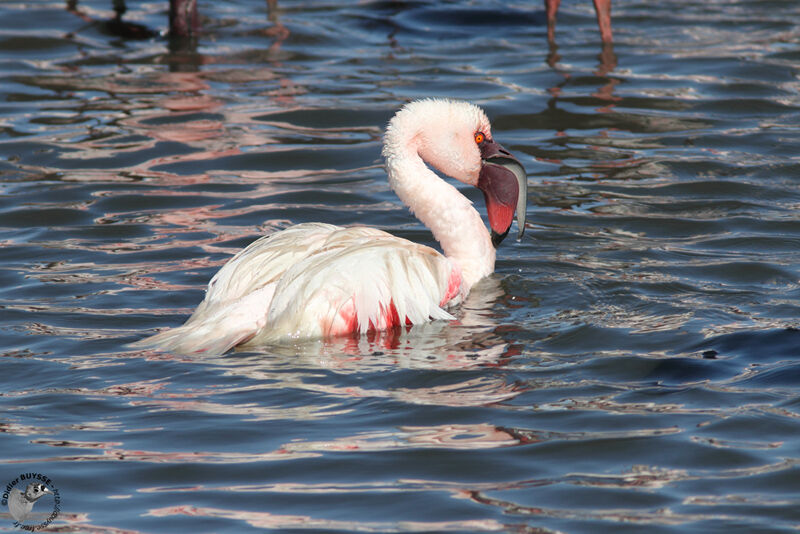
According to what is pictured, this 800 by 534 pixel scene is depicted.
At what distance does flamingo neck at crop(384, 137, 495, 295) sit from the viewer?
651 cm

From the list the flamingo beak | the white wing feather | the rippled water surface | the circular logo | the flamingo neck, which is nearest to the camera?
the circular logo

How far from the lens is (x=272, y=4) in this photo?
549 inches

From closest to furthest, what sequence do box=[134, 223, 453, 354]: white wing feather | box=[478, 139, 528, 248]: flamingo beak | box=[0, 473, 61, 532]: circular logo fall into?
box=[0, 473, 61, 532]: circular logo < box=[134, 223, 453, 354]: white wing feather < box=[478, 139, 528, 248]: flamingo beak

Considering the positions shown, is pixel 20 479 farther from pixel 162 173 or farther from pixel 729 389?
pixel 162 173

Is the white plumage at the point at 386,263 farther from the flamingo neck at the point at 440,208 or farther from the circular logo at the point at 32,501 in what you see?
the circular logo at the point at 32,501

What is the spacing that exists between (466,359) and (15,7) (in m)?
10.6

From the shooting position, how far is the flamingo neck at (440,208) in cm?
651

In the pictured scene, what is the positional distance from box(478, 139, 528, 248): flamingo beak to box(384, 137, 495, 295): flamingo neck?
31 cm

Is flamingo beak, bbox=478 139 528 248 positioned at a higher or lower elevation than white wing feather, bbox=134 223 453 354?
higher

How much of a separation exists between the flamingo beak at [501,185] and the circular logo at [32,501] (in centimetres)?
327

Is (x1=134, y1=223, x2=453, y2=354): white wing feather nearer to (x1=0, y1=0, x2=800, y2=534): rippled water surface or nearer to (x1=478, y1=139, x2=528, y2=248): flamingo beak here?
(x1=0, y1=0, x2=800, y2=534): rippled water surface

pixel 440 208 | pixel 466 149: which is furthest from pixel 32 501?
pixel 466 149

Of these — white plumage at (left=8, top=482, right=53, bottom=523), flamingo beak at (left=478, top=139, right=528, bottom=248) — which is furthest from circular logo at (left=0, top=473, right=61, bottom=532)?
flamingo beak at (left=478, top=139, right=528, bottom=248)

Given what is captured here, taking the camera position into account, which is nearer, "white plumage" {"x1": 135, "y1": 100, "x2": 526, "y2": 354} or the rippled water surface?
the rippled water surface
